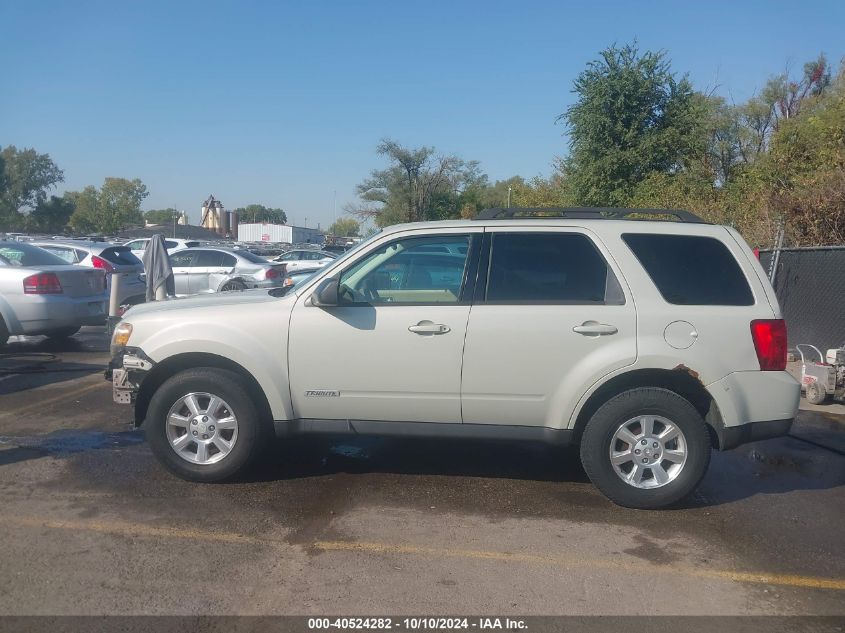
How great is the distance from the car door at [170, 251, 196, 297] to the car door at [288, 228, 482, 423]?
14.1 m

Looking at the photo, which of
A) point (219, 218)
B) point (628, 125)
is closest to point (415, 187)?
point (628, 125)

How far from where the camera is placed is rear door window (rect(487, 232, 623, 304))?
518cm

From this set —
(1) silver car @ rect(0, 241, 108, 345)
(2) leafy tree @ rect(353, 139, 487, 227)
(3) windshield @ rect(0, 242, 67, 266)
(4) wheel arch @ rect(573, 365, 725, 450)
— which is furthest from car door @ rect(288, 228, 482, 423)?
(2) leafy tree @ rect(353, 139, 487, 227)

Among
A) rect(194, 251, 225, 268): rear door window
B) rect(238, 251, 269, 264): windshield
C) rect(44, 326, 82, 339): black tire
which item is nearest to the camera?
rect(44, 326, 82, 339): black tire

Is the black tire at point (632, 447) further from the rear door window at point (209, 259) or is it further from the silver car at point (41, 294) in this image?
the rear door window at point (209, 259)

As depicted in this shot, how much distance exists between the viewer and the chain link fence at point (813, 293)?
10484 millimetres

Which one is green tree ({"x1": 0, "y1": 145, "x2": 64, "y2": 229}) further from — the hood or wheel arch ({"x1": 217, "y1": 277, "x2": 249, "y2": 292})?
the hood

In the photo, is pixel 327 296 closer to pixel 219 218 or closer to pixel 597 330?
pixel 597 330

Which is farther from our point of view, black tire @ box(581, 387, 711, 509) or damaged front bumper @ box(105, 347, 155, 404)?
damaged front bumper @ box(105, 347, 155, 404)

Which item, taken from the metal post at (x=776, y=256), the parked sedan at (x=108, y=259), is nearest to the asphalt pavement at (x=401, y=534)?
the metal post at (x=776, y=256)

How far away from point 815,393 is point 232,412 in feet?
22.3

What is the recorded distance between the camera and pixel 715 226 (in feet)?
17.6

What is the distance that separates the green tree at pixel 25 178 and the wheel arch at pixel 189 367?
238ft

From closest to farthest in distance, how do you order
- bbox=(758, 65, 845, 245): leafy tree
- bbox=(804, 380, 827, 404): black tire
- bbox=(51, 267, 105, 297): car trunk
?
bbox=(804, 380, 827, 404): black tire < bbox=(51, 267, 105, 297): car trunk < bbox=(758, 65, 845, 245): leafy tree
